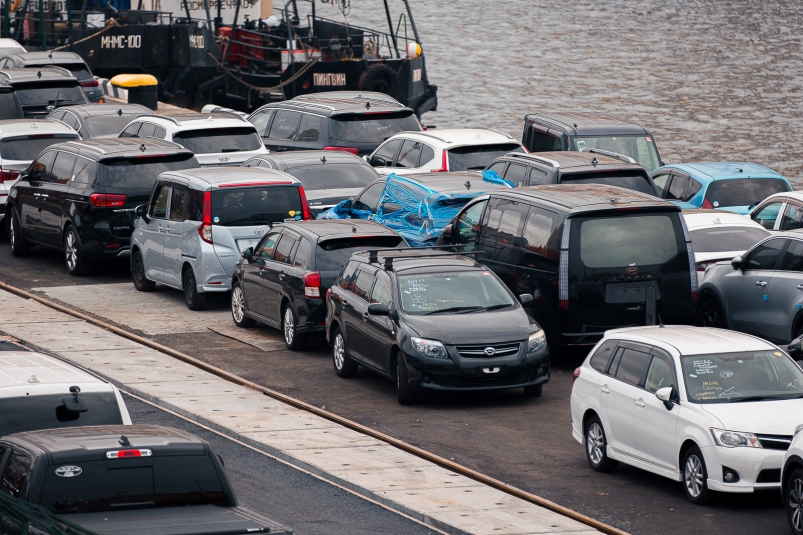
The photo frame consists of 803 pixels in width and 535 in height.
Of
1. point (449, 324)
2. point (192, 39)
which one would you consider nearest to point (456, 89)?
point (192, 39)

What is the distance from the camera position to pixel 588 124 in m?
23.0

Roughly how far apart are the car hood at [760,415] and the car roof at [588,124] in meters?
12.2

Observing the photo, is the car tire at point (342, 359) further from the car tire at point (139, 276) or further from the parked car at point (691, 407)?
the car tire at point (139, 276)

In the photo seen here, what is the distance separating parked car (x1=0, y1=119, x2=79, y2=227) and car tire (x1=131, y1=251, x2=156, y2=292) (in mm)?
4084

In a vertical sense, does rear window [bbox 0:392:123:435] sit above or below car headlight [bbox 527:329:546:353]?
above

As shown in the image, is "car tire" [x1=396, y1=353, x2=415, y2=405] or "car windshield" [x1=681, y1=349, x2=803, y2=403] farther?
"car tire" [x1=396, y1=353, x2=415, y2=405]

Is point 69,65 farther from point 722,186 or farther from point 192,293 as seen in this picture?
point 722,186

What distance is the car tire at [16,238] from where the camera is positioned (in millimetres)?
22766

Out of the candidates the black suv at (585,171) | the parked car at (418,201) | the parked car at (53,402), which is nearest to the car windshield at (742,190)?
the black suv at (585,171)

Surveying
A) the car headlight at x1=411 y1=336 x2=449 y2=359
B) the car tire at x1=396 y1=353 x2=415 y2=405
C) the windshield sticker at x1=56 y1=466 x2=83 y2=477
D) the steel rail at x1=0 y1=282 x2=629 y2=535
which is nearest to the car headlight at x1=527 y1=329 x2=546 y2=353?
the car headlight at x1=411 y1=336 x2=449 y2=359

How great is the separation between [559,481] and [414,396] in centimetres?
293

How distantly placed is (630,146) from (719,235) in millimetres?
5164

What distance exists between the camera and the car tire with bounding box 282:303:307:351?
16.8 meters

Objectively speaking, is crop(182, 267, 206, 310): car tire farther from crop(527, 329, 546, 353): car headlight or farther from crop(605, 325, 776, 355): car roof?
crop(605, 325, 776, 355): car roof
